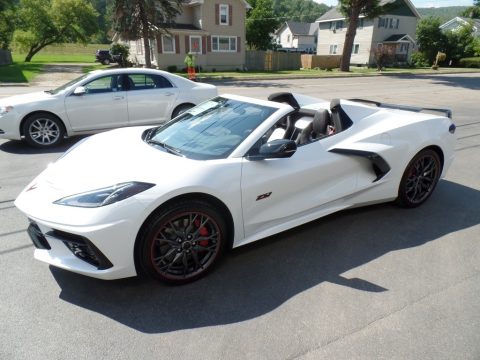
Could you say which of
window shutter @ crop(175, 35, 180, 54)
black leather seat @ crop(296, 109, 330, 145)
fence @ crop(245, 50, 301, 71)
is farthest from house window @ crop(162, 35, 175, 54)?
black leather seat @ crop(296, 109, 330, 145)

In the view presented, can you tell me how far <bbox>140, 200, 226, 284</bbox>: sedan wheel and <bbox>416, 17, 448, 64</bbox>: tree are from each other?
50.1m

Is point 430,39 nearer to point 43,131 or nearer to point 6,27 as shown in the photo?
point 6,27

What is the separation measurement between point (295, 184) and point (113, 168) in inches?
62.4

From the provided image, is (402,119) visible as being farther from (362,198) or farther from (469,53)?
(469,53)

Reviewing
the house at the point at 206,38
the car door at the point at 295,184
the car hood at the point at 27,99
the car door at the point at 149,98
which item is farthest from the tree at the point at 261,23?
the car door at the point at 295,184

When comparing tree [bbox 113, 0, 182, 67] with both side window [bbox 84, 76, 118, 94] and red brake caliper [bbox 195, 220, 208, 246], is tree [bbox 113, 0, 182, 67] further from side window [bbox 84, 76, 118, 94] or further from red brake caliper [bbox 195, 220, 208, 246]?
red brake caliper [bbox 195, 220, 208, 246]

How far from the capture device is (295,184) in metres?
3.46

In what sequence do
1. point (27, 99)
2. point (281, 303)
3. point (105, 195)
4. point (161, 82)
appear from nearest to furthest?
point (105, 195)
point (281, 303)
point (27, 99)
point (161, 82)

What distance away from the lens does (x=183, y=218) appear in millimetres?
2953

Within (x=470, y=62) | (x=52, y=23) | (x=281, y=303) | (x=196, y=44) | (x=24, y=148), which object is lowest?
(x=281, y=303)

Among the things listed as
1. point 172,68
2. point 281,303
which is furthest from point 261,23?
point 281,303

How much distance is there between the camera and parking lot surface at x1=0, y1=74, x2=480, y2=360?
249 centimetres

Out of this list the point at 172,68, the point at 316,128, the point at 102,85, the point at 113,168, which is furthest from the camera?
the point at 172,68

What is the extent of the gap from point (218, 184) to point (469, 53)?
173 ft
